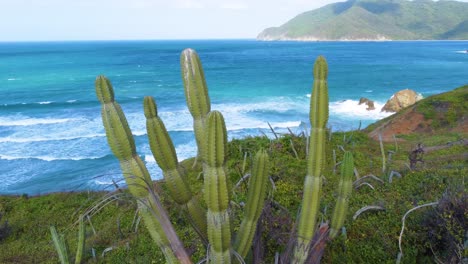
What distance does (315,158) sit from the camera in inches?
165

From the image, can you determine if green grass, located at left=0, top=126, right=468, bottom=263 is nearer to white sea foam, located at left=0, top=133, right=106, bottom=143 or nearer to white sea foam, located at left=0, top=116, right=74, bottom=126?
white sea foam, located at left=0, top=133, right=106, bottom=143

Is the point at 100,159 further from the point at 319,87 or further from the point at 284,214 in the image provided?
the point at 319,87

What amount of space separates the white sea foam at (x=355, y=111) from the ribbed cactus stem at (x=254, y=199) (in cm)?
3255

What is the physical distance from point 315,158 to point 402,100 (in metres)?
32.8

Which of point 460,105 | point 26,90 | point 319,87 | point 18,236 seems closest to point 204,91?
point 319,87

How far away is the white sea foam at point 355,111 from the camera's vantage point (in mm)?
34750

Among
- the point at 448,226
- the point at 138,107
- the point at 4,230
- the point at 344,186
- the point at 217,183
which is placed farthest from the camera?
the point at 138,107

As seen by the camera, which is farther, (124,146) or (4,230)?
(4,230)

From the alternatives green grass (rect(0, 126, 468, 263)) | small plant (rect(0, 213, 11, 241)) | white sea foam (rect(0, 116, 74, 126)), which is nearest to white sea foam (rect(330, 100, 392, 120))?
green grass (rect(0, 126, 468, 263))

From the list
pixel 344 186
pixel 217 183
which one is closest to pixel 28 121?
pixel 344 186

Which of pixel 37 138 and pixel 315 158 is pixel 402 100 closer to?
pixel 37 138

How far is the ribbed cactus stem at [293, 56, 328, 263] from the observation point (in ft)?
13.5

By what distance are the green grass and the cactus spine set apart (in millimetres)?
199

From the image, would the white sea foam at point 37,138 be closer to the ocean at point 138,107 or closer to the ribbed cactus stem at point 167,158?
the ocean at point 138,107
